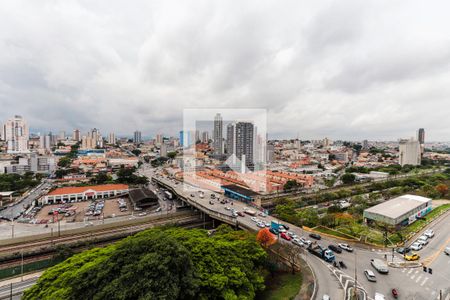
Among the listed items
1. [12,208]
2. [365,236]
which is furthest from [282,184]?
[12,208]

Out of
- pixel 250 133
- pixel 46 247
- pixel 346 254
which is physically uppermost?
pixel 250 133

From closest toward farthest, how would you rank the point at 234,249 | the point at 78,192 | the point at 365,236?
1. the point at 234,249
2. the point at 365,236
3. the point at 78,192

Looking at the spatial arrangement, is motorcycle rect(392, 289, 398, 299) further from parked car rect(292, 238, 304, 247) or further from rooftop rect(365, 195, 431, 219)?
rooftop rect(365, 195, 431, 219)

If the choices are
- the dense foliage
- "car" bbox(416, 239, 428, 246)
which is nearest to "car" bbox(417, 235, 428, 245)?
"car" bbox(416, 239, 428, 246)

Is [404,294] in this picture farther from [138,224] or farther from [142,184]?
[142,184]

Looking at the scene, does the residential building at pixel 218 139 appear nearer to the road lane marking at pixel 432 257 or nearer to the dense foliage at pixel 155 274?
the road lane marking at pixel 432 257

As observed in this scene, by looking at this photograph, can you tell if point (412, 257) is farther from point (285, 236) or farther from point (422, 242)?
point (285, 236)
